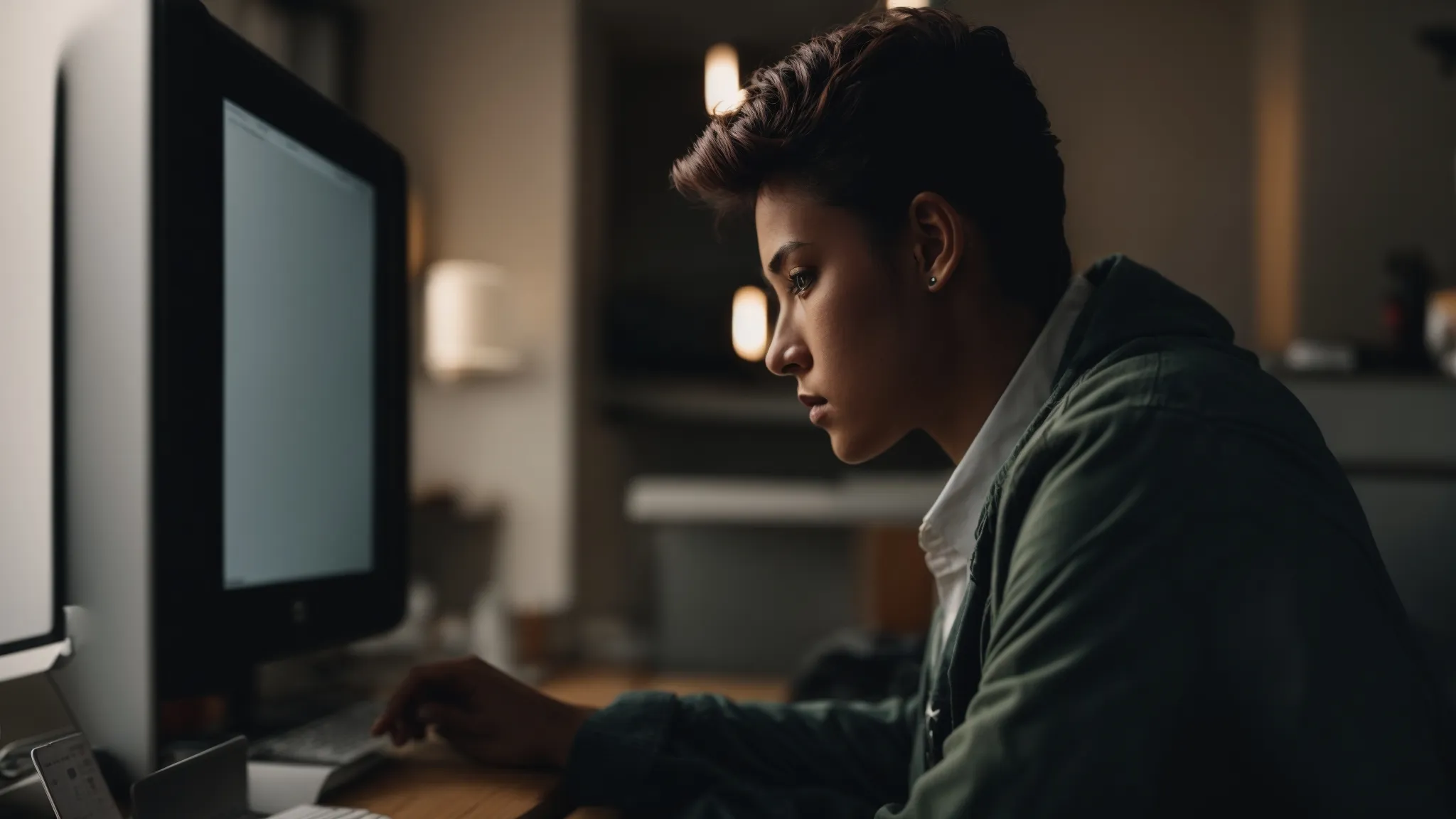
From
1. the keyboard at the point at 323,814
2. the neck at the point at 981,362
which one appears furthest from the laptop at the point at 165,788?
the neck at the point at 981,362

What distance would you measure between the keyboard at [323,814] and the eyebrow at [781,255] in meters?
0.44

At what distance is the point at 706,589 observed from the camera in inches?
89.8

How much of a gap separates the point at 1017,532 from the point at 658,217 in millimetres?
3029

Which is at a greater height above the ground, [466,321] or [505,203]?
[505,203]

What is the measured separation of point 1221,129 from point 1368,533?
2983mm

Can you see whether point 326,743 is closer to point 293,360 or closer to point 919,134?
point 293,360

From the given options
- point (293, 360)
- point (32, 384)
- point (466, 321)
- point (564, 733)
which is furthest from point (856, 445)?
point (466, 321)

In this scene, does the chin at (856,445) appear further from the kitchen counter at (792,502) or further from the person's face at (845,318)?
the kitchen counter at (792,502)

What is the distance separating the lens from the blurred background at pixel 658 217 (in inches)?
116

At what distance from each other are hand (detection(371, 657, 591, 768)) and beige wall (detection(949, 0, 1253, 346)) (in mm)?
→ 2658

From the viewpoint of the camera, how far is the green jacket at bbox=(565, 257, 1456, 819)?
1.59 ft

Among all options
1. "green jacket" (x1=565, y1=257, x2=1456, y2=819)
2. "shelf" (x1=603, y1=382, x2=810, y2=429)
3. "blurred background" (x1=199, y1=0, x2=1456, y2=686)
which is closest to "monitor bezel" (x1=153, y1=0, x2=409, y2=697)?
"green jacket" (x1=565, y1=257, x2=1456, y2=819)

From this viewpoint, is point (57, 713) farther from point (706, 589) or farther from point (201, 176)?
point (706, 589)

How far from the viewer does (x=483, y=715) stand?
82cm
